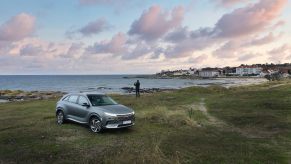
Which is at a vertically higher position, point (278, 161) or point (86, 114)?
point (86, 114)

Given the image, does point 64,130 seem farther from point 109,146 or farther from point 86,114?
point 109,146

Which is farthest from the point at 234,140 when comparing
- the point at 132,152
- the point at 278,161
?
the point at 132,152

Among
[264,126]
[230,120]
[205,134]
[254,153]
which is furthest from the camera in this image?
[230,120]

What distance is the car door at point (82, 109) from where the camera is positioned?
51.8 ft

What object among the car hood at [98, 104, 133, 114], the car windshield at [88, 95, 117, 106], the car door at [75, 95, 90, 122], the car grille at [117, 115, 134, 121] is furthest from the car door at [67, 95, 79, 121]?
the car grille at [117, 115, 134, 121]

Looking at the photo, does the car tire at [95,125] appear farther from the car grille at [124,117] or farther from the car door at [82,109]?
the car grille at [124,117]

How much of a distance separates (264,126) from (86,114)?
9301 millimetres

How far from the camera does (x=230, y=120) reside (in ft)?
65.1

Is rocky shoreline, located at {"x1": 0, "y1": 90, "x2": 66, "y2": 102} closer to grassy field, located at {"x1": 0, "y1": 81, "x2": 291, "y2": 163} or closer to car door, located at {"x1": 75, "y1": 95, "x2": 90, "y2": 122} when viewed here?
car door, located at {"x1": 75, "y1": 95, "x2": 90, "y2": 122}

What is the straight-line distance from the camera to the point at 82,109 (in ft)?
52.5

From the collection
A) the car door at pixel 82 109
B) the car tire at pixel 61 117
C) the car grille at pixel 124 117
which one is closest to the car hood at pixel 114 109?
the car grille at pixel 124 117

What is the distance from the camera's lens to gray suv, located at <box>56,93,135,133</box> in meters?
14.7

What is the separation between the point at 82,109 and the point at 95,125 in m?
1.33

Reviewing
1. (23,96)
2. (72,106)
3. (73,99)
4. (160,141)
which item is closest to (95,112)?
(72,106)
